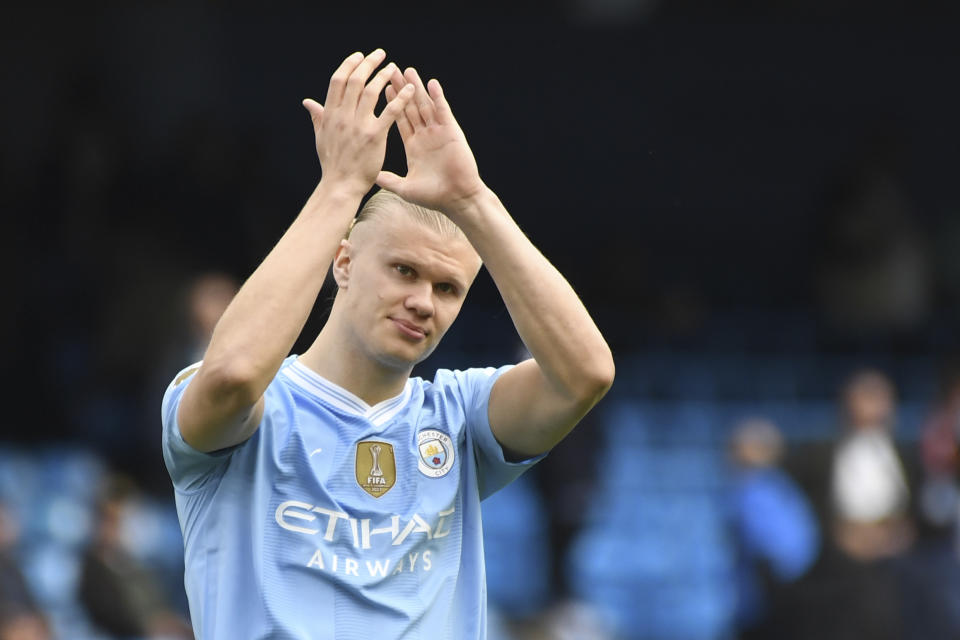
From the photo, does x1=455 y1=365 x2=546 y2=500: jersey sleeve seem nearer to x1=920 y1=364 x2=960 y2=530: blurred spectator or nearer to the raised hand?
the raised hand

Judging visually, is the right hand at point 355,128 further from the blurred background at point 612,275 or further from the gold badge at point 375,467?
the blurred background at point 612,275

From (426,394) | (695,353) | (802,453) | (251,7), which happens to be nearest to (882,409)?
(802,453)

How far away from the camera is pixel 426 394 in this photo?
3117 millimetres

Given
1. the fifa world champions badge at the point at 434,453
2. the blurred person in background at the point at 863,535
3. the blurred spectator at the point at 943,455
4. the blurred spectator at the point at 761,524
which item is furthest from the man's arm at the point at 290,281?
the blurred spectator at the point at 943,455

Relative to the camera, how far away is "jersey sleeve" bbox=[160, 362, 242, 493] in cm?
272

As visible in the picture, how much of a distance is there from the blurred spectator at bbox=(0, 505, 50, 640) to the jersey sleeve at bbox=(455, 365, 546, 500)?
Answer: 465cm

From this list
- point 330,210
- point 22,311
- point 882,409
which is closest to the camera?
point 330,210

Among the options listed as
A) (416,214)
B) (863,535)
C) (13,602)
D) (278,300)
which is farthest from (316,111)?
(863,535)

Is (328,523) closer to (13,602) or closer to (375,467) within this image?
(375,467)

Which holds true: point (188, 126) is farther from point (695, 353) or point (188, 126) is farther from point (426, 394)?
point (426, 394)

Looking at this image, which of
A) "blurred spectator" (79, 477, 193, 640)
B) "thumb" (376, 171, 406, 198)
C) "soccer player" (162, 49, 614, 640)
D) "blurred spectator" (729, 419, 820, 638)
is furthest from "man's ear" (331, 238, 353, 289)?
"blurred spectator" (729, 419, 820, 638)

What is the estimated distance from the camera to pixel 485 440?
3.05 m

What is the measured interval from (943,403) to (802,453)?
1310mm

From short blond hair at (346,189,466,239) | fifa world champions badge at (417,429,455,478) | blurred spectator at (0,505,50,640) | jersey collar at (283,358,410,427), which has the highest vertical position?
short blond hair at (346,189,466,239)
